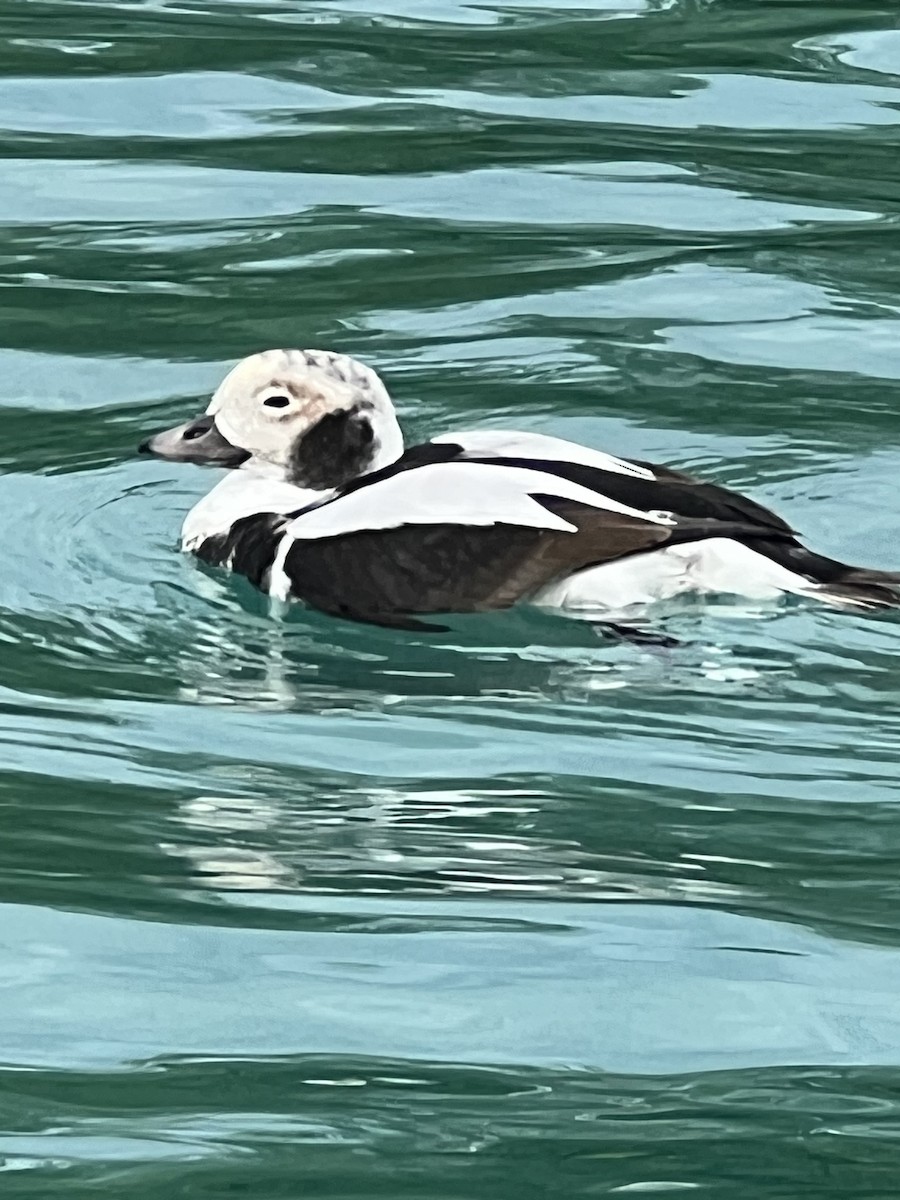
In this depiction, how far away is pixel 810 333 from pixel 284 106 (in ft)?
7.66

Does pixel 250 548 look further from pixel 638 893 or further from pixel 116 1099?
pixel 116 1099

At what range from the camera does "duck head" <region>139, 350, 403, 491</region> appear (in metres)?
5.50

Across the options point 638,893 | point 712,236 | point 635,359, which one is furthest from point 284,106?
point 638,893

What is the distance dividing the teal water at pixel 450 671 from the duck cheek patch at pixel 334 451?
12.5 inches

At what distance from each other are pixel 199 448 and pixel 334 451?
0.28 m

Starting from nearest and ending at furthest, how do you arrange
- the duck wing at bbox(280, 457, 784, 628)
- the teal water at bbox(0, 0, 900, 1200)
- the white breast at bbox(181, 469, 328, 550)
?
the teal water at bbox(0, 0, 900, 1200) → the duck wing at bbox(280, 457, 784, 628) → the white breast at bbox(181, 469, 328, 550)

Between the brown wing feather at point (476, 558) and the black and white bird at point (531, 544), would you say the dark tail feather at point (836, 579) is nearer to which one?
the black and white bird at point (531, 544)

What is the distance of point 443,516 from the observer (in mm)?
4934

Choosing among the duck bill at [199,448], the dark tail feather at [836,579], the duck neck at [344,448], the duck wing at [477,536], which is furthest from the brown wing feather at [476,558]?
the duck bill at [199,448]

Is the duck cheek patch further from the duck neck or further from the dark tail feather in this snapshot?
the dark tail feather

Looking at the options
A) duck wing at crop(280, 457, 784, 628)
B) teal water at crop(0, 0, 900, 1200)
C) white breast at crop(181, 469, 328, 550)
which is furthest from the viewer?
white breast at crop(181, 469, 328, 550)

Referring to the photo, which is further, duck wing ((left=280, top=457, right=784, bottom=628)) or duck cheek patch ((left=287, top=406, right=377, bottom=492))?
duck cheek patch ((left=287, top=406, right=377, bottom=492))

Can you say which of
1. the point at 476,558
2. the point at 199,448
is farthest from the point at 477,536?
the point at 199,448

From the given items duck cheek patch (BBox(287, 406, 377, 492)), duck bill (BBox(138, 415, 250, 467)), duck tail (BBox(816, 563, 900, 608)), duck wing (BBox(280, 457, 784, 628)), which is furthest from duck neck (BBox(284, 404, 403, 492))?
duck tail (BBox(816, 563, 900, 608))
